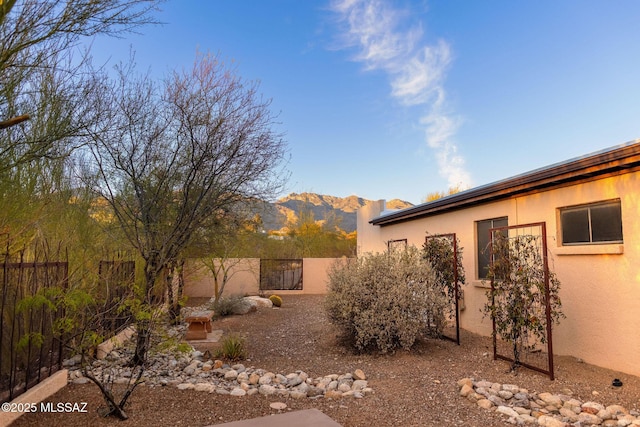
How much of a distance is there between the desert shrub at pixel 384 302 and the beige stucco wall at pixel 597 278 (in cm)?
191

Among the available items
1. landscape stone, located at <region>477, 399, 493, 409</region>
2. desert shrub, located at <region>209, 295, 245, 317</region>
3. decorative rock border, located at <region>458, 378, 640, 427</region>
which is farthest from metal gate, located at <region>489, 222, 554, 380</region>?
desert shrub, located at <region>209, 295, 245, 317</region>

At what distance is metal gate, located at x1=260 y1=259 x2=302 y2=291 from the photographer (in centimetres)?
1897

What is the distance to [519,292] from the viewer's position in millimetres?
5641

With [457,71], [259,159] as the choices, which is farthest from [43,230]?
[457,71]

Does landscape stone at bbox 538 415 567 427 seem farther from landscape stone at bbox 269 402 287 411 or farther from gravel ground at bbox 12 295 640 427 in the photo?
landscape stone at bbox 269 402 287 411

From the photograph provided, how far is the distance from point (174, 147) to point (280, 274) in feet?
42.8

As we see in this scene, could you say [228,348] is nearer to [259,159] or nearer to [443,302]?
[259,159]

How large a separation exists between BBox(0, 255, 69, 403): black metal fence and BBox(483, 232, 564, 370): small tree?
18.3ft

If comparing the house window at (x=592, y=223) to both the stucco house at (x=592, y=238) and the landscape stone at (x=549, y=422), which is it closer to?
the stucco house at (x=592, y=238)

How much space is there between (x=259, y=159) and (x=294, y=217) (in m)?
19.8

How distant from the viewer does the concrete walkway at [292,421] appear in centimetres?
338

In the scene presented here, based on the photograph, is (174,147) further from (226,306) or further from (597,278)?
(597,278)

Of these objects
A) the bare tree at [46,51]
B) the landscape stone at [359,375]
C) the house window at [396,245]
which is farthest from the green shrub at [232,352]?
the bare tree at [46,51]

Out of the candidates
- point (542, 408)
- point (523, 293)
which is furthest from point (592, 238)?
point (542, 408)
